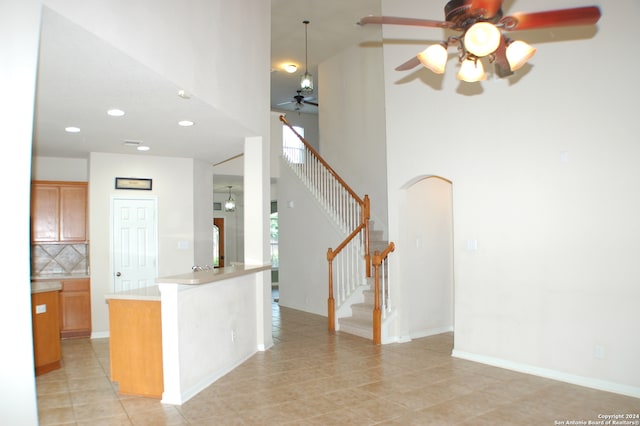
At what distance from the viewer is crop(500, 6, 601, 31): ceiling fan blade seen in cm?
274

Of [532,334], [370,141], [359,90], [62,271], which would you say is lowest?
[532,334]

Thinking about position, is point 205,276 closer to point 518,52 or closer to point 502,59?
point 502,59

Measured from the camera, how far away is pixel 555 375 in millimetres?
4648

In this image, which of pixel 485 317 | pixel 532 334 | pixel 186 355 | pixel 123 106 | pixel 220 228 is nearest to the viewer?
pixel 186 355

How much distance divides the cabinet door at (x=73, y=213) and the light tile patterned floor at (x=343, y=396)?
2.32 metres

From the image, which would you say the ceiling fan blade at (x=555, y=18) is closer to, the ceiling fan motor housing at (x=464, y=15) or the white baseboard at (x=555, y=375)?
the ceiling fan motor housing at (x=464, y=15)

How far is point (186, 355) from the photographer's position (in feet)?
14.0

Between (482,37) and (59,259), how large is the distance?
7.22 metres

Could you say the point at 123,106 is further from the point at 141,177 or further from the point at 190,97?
the point at 141,177

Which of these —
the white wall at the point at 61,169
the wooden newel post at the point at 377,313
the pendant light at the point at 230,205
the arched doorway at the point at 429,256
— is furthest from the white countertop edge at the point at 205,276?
the pendant light at the point at 230,205

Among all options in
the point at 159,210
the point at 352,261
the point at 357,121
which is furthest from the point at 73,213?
the point at 357,121

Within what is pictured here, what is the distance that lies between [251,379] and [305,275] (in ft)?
14.0

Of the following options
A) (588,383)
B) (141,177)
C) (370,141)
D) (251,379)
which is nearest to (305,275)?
(370,141)

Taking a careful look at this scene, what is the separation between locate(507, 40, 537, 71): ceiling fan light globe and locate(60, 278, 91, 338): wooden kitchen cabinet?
6598 mm
